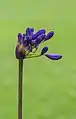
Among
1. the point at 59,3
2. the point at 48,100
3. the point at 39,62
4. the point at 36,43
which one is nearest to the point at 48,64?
the point at 39,62

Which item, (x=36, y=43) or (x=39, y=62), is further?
(x=39, y=62)

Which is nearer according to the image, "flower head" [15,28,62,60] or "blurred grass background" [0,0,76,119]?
"flower head" [15,28,62,60]

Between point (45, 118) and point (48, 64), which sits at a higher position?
point (48, 64)

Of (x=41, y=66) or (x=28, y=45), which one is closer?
(x=28, y=45)

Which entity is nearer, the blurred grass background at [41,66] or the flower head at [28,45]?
the flower head at [28,45]
